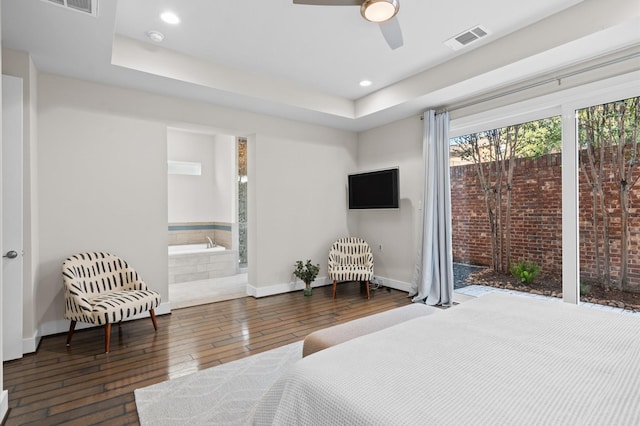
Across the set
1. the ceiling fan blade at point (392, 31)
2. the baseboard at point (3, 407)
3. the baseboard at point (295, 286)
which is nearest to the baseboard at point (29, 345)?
the baseboard at point (3, 407)

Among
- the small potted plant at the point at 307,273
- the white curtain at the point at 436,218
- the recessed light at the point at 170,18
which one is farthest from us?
the small potted plant at the point at 307,273

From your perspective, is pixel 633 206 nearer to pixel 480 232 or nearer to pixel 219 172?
pixel 480 232

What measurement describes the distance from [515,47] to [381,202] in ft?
8.02

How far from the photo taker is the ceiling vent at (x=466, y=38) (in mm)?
3055

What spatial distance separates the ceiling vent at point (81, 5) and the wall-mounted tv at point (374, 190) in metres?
3.62

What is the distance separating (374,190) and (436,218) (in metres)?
1.05

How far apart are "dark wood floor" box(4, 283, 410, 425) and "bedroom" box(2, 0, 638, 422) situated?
0.42 m

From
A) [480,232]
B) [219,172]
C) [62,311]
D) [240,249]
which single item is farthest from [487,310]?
[219,172]

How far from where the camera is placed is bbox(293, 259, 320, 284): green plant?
188 inches

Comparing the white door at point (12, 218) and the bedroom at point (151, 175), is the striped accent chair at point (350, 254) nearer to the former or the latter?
the bedroom at point (151, 175)

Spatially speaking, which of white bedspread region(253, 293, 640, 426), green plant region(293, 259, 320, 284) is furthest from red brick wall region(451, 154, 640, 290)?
green plant region(293, 259, 320, 284)

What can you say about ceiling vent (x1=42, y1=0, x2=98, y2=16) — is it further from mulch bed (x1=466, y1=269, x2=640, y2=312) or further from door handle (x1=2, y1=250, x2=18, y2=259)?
mulch bed (x1=466, y1=269, x2=640, y2=312)

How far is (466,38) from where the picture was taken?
3.20 meters

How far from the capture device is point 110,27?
2.57 metres
